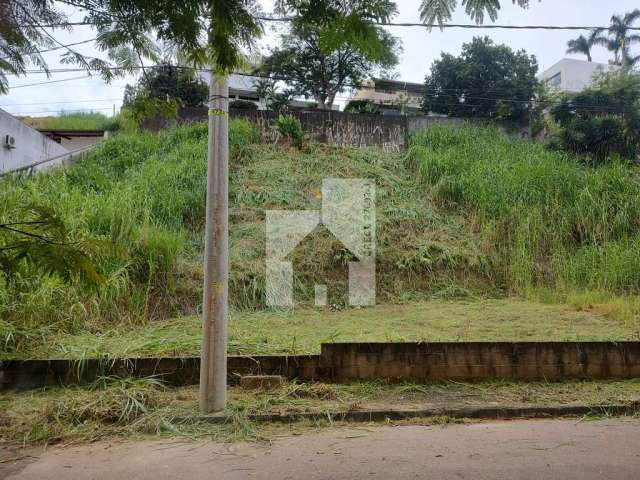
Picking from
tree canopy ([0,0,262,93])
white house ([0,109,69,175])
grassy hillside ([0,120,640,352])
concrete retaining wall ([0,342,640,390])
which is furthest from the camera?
white house ([0,109,69,175])

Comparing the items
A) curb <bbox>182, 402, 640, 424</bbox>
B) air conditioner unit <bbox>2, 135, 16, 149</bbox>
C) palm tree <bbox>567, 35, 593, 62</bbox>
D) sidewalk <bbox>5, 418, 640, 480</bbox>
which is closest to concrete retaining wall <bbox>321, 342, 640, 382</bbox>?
curb <bbox>182, 402, 640, 424</bbox>

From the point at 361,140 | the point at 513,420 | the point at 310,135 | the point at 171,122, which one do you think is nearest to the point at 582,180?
the point at 361,140

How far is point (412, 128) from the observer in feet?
42.0

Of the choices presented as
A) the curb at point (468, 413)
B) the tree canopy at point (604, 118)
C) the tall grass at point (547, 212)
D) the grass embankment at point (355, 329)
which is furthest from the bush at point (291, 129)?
the curb at point (468, 413)

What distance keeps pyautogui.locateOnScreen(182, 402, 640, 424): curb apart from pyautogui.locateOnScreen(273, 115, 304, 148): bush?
29.6 feet

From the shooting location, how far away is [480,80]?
15328 millimetres

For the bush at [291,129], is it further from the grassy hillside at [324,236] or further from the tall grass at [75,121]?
the tall grass at [75,121]

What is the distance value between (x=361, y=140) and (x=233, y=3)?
11134 mm

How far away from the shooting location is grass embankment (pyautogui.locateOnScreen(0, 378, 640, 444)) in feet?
9.86

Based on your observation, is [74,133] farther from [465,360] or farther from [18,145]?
[465,360]

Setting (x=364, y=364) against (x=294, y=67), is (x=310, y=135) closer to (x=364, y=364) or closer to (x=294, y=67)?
(x=294, y=67)

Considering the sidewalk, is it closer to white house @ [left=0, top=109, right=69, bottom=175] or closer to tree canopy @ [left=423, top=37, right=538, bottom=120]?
white house @ [left=0, top=109, right=69, bottom=175]

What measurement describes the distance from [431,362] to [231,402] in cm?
171

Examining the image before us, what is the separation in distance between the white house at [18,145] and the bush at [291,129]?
5.38 meters
